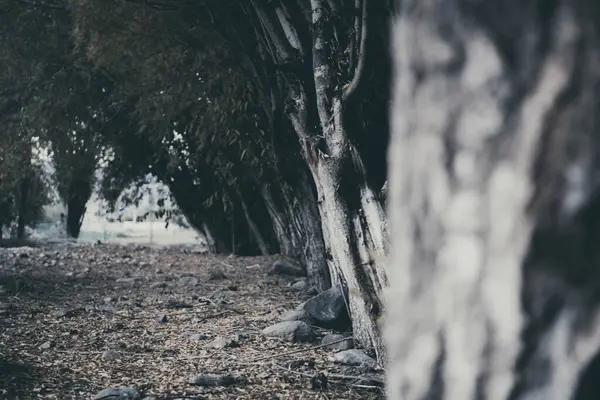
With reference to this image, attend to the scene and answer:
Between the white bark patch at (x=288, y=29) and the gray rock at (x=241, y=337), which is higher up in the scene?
the white bark patch at (x=288, y=29)

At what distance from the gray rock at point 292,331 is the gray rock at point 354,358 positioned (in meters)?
0.70

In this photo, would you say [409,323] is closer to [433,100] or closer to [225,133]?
[433,100]

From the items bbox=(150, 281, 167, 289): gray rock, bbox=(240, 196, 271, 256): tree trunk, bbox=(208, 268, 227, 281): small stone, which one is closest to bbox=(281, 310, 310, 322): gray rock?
bbox=(150, 281, 167, 289): gray rock

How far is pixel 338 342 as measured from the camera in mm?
6035

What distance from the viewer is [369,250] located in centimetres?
543

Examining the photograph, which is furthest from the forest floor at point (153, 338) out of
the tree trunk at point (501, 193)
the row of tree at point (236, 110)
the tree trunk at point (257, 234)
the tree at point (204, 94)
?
the tree trunk at point (501, 193)

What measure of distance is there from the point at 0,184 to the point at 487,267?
14494 mm

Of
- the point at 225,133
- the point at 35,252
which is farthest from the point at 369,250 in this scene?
the point at 35,252

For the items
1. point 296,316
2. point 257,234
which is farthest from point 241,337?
point 257,234

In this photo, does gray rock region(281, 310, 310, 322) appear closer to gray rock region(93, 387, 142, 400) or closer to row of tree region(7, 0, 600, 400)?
row of tree region(7, 0, 600, 400)

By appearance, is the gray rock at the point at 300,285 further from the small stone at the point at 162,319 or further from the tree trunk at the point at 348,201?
the tree trunk at the point at 348,201

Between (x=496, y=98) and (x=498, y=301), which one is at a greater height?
(x=496, y=98)

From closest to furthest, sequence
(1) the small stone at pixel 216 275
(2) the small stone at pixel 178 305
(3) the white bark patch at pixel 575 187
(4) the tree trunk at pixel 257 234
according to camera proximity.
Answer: (3) the white bark patch at pixel 575 187
(2) the small stone at pixel 178 305
(1) the small stone at pixel 216 275
(4) the tree trunk at pixel 257 234

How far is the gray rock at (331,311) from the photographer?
6.65 meters
